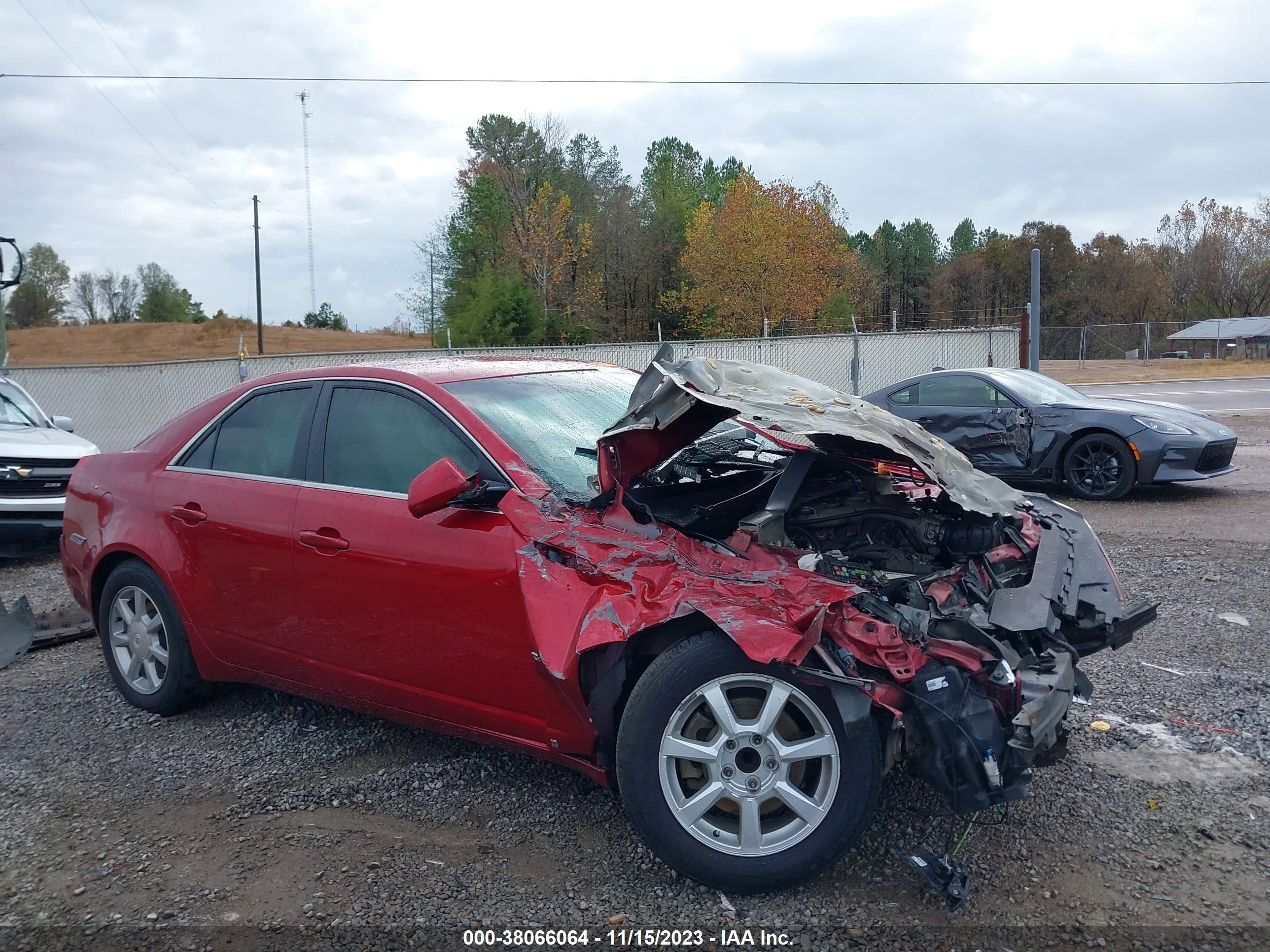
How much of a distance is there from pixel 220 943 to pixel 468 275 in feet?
142

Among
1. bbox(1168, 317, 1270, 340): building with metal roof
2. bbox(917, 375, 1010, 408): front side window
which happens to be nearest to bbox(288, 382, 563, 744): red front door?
bbox(917, 375, 1010, 408): front side window

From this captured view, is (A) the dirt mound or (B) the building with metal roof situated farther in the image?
(A) the dirt mound

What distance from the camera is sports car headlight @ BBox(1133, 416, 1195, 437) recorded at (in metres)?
9.20

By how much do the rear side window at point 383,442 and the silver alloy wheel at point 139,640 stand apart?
1.37 m

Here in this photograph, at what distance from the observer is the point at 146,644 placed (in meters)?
4.54

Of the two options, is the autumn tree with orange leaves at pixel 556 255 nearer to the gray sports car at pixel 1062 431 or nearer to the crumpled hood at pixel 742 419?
the gray sports car at pixel 1062 431

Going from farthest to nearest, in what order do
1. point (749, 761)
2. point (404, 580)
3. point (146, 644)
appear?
point (146, 644)
point (404, 580)
point (749, 761)

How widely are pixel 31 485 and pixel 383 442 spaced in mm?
6311

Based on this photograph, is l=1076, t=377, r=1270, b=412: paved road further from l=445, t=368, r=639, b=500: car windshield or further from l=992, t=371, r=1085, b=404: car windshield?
l=445, t=368, r=639, b=500: car windshield

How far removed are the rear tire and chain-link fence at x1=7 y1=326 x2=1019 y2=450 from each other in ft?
39.6

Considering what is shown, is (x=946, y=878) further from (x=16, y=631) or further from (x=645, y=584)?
(x=16, y=631)

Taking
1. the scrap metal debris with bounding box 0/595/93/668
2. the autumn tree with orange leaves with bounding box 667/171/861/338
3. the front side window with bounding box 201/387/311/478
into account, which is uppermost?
the autumn tree with orange leaves with bounding box 667/171/861/338

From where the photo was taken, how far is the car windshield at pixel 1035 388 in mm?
10078

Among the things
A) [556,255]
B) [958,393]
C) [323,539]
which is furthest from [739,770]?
[556,255]
